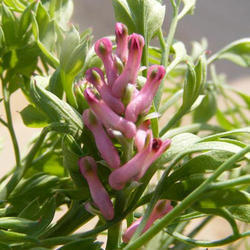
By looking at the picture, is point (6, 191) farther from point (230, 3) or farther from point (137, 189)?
point (230, 3)

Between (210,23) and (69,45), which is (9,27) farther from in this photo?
(210,23)

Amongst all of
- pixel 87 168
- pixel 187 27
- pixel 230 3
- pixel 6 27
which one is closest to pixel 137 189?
pixel 87 168

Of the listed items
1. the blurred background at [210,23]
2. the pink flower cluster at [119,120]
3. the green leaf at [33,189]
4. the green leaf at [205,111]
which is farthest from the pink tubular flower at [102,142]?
the blurred background at [210,23]

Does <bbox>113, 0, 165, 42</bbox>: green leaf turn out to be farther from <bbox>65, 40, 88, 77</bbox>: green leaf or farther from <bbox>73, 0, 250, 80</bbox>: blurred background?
<bbox>73, 0, 250, 80</bbox>: blurred background

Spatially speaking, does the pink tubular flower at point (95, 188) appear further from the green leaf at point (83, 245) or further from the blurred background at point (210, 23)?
the blurred background at point (210, 23)

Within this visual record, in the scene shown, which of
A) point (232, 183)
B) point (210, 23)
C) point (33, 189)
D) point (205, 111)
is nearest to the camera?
point (232, 183)

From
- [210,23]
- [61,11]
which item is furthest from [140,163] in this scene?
[210,23]
